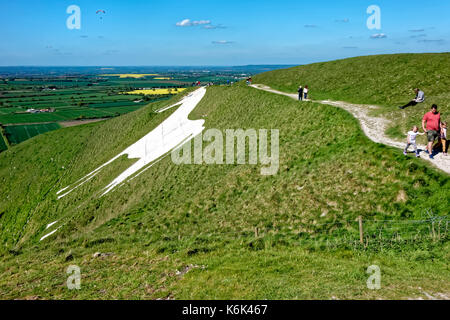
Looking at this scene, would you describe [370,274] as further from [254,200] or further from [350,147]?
[350,147]

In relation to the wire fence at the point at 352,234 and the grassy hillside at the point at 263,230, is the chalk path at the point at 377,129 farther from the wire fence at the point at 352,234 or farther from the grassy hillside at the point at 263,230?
the wire fence at the point at 352,234

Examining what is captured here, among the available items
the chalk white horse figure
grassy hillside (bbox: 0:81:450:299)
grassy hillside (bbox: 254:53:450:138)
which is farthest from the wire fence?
the chalk white horse figure

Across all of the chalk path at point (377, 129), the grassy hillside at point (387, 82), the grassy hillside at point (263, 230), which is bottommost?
the grassy hillside at point (263, 230)

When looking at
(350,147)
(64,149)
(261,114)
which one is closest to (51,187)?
(64,149)

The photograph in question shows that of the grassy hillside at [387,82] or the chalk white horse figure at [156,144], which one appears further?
the chalk white horse figure at [156,144]

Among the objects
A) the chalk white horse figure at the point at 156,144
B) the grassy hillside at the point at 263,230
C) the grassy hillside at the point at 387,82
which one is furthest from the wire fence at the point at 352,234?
the chalk white horse figure at the point at 156,144

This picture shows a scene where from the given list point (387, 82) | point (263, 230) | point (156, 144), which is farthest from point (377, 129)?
point (156, 144)
